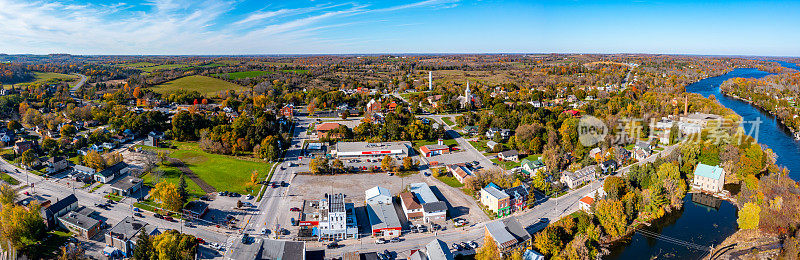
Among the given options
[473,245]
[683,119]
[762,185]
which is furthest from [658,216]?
[683,119]

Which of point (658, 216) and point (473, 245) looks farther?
point (658, 216)

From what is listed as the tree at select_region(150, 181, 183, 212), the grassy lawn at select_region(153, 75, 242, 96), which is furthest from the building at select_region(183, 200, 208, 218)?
the grassy lawn at select_region(153, 75, 242, 96)

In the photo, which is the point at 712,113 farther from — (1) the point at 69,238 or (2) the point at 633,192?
(1) the point at 69,238

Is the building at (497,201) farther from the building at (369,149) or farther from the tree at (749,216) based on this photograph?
the building at (369,149)

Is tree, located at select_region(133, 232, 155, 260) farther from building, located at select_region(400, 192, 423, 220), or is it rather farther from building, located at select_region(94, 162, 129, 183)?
building, located at select_region(94, 162, 129, 183)

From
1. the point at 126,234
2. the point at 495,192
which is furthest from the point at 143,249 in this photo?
the point at 495,192

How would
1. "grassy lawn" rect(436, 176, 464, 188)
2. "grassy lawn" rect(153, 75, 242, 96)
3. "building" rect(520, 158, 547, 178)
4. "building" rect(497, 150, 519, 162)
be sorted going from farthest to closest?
1. "grassy lawn" rect(153, 75, 242, 96)
2. "building" rect(497, 150, 519, 162)
3. "building" rect(520, 158, 547, 178)
4. "grassy lawn" rect(436, 176, 464, 188)
